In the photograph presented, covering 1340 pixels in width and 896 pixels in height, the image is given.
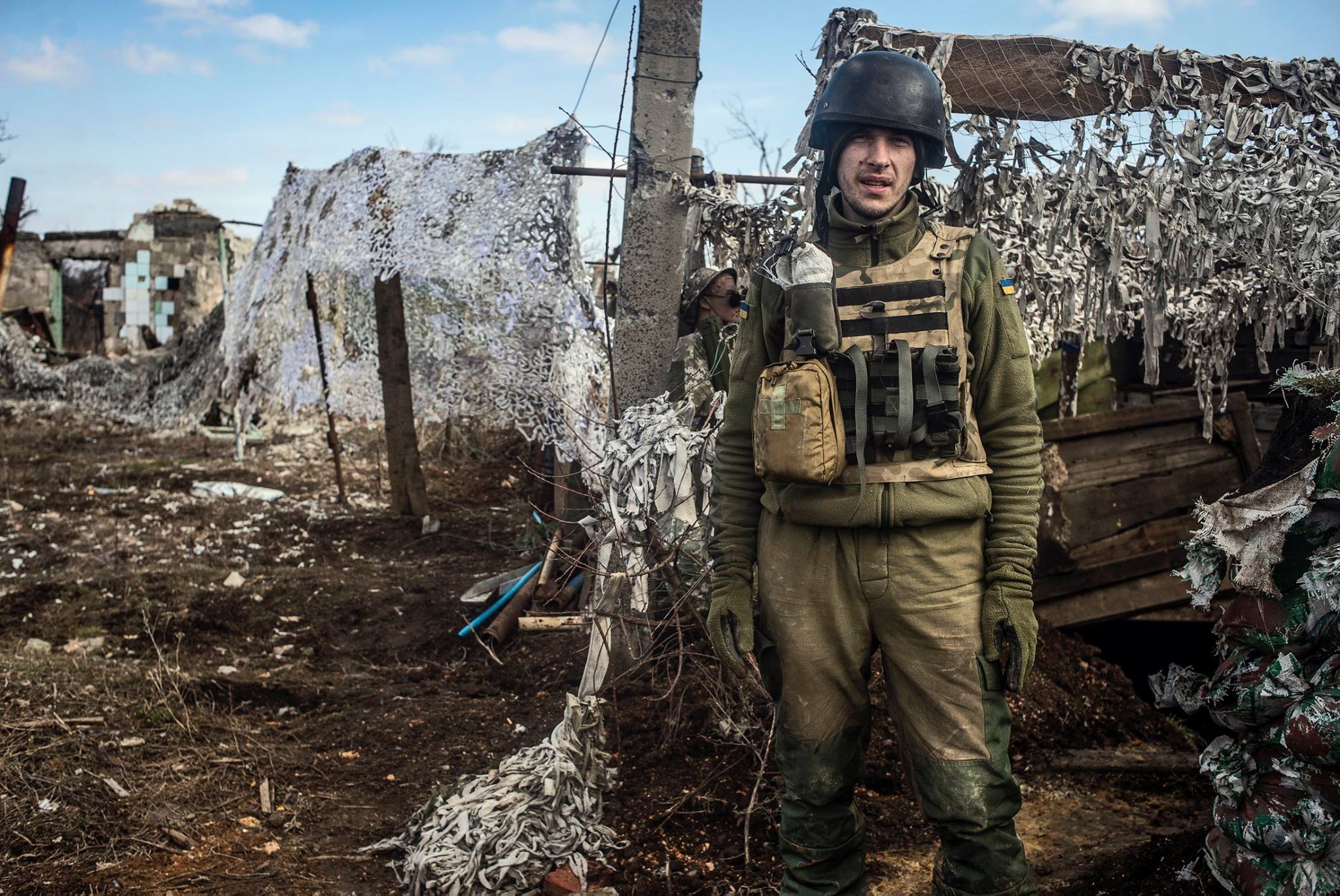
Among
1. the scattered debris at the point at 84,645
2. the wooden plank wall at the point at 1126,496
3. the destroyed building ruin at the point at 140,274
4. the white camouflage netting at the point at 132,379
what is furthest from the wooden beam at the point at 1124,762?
the destroyed building ruin at the point at 140,274

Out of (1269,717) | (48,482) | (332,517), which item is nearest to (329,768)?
(1269,717)

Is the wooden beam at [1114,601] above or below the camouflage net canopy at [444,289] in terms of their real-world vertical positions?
below

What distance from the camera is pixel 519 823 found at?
112 inches

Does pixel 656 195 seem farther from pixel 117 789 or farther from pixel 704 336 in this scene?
pixel 117 789

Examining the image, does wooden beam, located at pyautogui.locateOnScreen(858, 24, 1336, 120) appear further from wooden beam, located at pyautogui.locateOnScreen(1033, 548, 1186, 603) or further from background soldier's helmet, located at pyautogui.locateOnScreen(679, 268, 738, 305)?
wooden beam, located at pyautogui.locateOnScreen(1033, 548, 1186, 603)

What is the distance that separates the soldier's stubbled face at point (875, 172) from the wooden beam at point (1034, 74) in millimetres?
1116

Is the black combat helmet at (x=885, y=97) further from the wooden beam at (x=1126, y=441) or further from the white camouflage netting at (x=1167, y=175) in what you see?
the wooden beam at (x=1126, y=441)

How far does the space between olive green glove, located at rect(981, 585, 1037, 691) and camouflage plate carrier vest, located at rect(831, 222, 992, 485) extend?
27 cm

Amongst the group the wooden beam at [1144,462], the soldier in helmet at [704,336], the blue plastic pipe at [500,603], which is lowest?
the blue plastic pipe at [500,603]

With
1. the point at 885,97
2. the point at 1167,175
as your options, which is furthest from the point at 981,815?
the point at 1167,175

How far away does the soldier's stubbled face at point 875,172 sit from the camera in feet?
7.07

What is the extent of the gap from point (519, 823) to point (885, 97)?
87.1 inches

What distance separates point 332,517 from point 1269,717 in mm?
7071

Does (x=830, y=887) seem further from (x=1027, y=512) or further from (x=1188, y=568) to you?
(x=1188, y=568)
